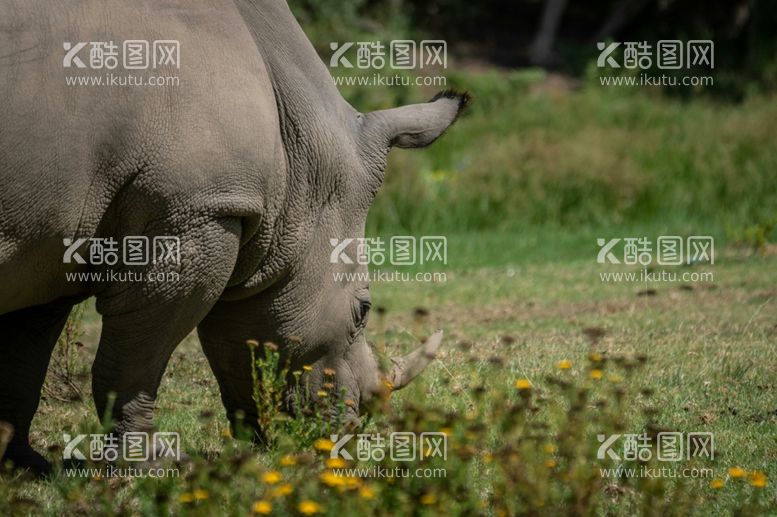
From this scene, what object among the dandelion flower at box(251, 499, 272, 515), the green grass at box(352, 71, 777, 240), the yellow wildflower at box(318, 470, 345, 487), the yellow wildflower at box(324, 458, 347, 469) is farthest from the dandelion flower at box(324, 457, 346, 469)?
the green grass at box(352, 71, 777, 240)

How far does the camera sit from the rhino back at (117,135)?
4.61m

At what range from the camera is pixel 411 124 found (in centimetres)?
600

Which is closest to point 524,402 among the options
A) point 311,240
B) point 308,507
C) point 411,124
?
point 308,507

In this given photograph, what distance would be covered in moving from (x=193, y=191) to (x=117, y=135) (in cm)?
38

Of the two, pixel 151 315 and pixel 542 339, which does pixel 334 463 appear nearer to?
pixel 151 315

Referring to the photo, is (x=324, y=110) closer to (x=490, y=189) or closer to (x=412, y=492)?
(x=412, y=492)

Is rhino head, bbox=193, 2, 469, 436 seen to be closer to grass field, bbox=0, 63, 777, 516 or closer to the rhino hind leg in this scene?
grass field, bbox=0, 63, 777, 516

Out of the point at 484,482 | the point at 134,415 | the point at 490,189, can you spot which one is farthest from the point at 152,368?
the point at 490,189

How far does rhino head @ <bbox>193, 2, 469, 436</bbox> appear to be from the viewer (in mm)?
5586

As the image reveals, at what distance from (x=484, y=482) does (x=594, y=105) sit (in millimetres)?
12449

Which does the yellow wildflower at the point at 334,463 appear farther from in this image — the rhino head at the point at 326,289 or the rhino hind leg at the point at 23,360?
the rhino hind leg at the point at 23,360

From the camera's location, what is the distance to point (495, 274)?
467 inches

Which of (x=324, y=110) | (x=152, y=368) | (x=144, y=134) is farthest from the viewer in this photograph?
(x=324, y=110)

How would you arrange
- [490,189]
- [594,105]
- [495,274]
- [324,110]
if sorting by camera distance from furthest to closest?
[594,105], [490,189], [495,274], [324,110]
